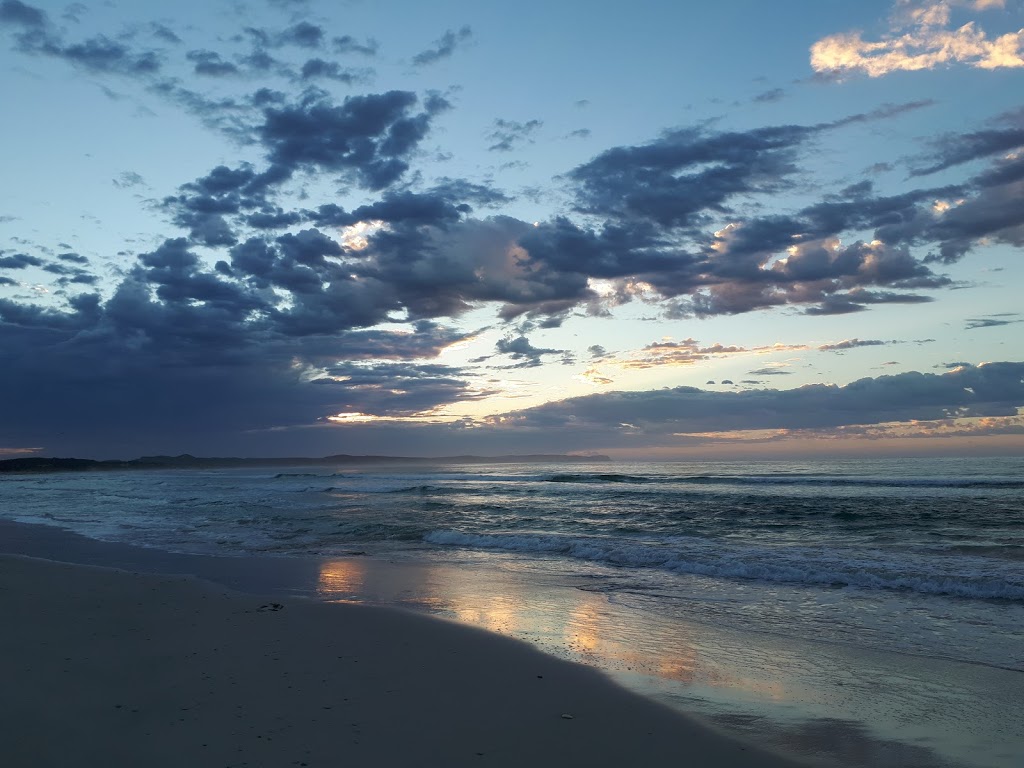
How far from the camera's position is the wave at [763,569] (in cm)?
1219

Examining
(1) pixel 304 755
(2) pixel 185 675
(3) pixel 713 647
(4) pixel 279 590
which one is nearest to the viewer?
(1) pixel 304 755

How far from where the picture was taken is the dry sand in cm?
497

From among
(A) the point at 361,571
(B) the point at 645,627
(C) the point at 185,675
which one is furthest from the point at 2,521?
(B) the point at 645,627

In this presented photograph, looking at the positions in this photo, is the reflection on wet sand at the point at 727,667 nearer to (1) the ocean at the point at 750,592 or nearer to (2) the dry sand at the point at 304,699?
(1) the ocean at the point at 750,592

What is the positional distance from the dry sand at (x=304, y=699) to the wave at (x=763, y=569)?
7671mm

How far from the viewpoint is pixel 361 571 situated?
48.4 ft

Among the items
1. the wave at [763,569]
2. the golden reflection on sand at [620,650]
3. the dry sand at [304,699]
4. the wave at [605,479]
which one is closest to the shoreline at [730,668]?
the golden reflection on sand at [620,650]

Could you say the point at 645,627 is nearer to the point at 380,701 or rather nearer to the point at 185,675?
the point at 380,701

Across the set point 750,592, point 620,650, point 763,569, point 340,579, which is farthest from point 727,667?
point 340,579

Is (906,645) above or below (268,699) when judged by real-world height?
below

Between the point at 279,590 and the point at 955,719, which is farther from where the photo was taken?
the point at 279,590

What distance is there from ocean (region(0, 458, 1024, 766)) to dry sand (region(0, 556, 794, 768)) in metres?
0.80

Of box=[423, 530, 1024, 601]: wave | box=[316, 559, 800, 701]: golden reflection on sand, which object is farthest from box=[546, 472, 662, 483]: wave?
box=[316, 559, 800, 701]: golden reflection on sand

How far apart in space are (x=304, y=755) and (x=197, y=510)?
3134cm
